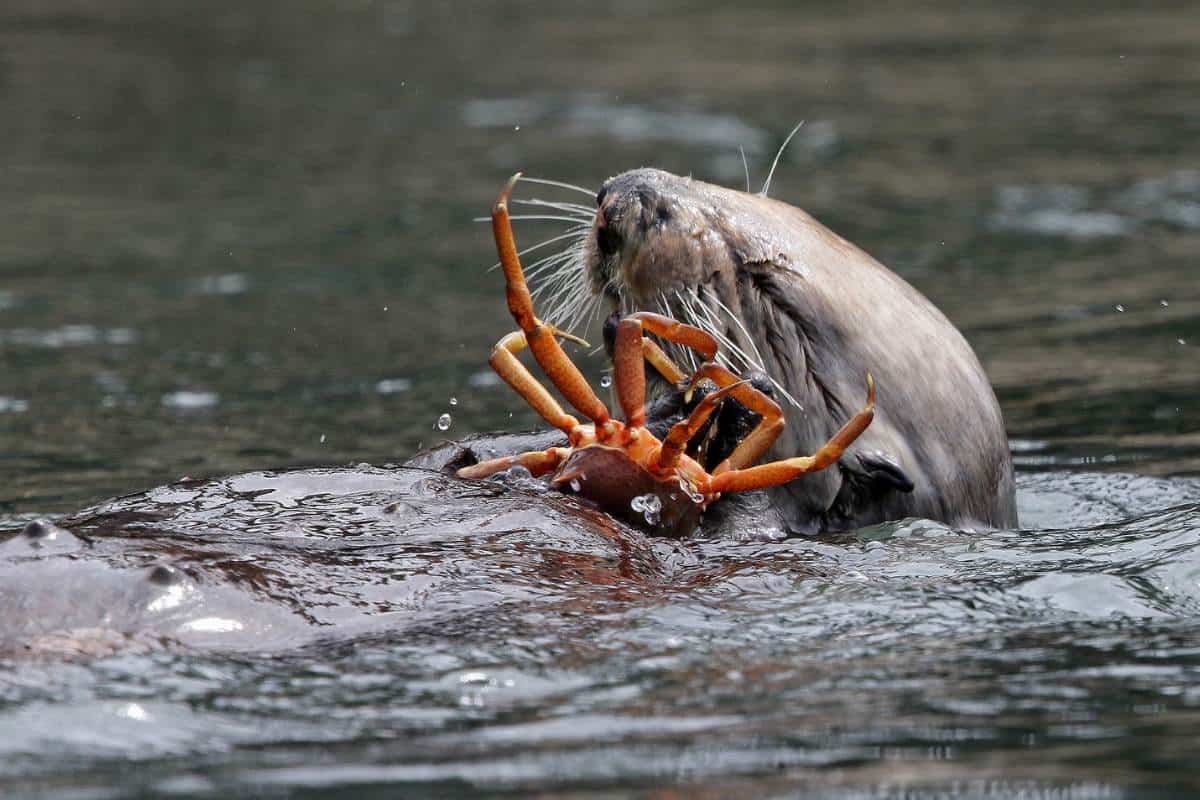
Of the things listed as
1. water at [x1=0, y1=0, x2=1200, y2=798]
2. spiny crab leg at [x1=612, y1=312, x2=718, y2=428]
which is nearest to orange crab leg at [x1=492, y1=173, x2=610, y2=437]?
spiny crab leg at [x1=612, y1=312, x2=718, y2=428]

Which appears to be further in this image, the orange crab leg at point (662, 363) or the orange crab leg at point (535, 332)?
the orange crab leg at point (662, 363)

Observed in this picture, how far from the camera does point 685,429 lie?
4.07m

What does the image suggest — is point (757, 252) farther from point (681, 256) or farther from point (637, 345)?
point (637, 345)

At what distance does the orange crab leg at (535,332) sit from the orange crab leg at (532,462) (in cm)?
14

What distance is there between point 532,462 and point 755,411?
0.53 m

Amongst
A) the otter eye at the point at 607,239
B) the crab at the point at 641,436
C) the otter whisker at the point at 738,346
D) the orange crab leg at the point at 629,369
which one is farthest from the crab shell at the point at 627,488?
Result: the otter eye at the point at 607,239

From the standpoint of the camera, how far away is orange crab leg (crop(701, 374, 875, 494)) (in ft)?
13.5

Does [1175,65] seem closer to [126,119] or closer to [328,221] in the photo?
[328,221]

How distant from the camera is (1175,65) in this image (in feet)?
46.4

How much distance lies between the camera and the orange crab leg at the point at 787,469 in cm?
412

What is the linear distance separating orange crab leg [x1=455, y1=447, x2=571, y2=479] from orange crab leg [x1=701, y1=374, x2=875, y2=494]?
0.36 metres

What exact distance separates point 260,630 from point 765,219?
1.91 m

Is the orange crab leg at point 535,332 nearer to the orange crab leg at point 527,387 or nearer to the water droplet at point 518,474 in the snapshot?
the orange crab leg at point 527,387

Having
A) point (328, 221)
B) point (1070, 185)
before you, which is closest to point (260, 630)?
point (328, 221)
